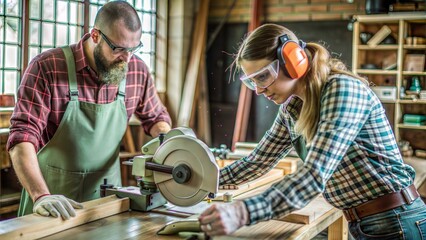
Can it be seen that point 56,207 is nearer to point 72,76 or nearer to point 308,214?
point 72,76

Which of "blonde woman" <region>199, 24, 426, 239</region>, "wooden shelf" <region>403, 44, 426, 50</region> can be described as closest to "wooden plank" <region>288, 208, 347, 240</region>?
"blonde woman" <region>199, 24, 426, 239</region>

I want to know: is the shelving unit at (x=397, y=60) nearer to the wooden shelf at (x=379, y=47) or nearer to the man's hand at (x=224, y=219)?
the wooden shelf at (x=379, y=47)

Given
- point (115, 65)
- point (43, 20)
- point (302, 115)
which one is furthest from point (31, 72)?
point (43, 20)

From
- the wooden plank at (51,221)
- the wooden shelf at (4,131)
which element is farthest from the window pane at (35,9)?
the wooden plank at (51,221)

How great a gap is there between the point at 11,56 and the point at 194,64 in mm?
2191

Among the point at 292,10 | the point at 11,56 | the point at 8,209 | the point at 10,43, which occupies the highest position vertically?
the point at 292,10

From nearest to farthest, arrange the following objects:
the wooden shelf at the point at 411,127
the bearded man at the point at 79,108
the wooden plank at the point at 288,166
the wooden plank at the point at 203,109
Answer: the bearded man at the point at 79,108 < the wooden plank at the point at 288,166 < the wooden shelf at the point at 411,127 < the wooden plank at the point at 203,109

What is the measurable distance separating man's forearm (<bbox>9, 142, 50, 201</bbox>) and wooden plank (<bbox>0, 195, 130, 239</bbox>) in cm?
25

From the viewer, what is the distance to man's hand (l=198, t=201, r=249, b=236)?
1709 mm

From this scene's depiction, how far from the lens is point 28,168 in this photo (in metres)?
2.53

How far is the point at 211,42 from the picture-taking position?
701 centimetres

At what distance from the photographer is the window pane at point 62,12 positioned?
577cm

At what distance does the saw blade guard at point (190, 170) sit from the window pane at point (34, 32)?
3644 mm

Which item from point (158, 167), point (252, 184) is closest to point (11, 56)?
point (252, 184)
